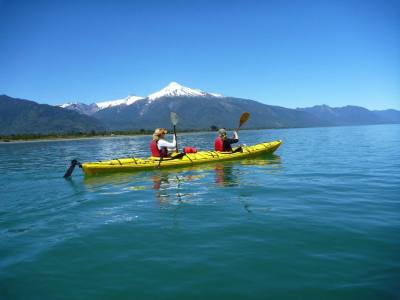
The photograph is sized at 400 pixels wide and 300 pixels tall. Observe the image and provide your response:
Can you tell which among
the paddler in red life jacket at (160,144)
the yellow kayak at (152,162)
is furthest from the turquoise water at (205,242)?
the paddler in red life jacket at (160,144)

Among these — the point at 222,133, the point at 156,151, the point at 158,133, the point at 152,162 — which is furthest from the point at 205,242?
the point at 222,133

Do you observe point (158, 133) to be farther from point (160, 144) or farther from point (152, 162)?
point (152, 162)

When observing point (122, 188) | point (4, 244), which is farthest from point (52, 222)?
point (122, 188)

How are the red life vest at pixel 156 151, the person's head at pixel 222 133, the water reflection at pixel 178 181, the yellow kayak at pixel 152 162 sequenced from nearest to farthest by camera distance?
the water reflection at pixel 178 181, the yellow kayak at pixel 152 162, the red life vest at pixel 156 151, the person's head at pixel 222 133

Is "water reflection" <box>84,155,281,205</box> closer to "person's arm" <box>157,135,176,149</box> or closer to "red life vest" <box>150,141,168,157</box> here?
"red life vest" <box>150,141,168,157</box>

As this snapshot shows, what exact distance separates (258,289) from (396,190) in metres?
7.88

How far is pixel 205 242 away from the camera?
6.18m

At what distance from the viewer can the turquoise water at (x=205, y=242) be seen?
15.1 ft

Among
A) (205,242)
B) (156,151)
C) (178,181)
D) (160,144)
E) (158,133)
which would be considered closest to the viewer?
(205,242)

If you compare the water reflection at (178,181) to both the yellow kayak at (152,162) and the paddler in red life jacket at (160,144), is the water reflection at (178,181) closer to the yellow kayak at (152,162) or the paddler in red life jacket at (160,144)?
the yellow kayak at (152,162)

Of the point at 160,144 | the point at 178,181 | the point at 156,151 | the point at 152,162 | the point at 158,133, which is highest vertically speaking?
the point at 158,133

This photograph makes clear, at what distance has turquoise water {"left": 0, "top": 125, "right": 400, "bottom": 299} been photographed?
15.1ft

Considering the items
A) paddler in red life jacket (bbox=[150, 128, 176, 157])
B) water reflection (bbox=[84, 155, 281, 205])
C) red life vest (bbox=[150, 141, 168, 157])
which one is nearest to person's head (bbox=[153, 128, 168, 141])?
paddler in red life jacket (bbox=[150, 128, 176, 157])

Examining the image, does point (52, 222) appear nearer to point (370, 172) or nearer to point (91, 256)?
point (91, 256)
